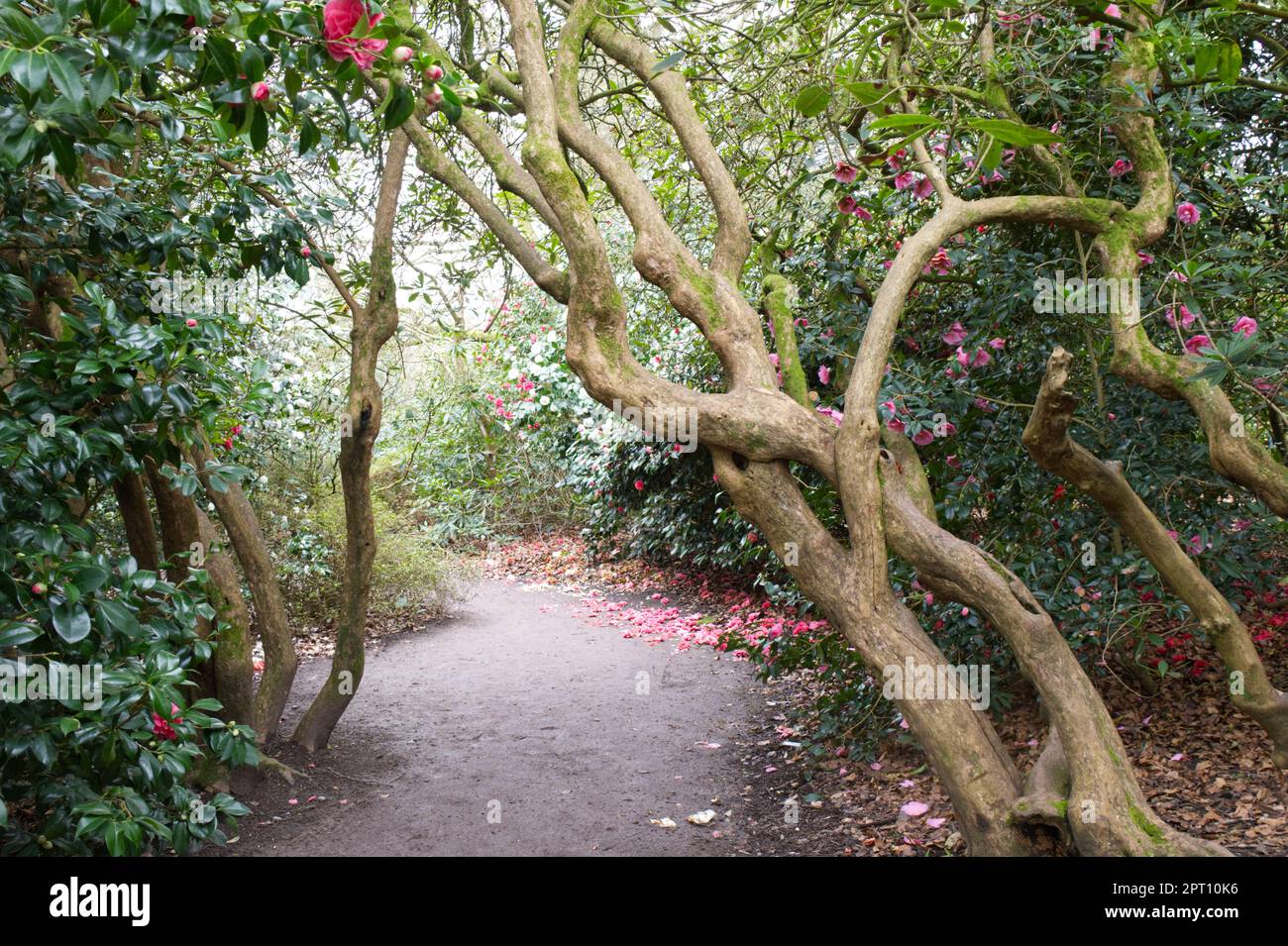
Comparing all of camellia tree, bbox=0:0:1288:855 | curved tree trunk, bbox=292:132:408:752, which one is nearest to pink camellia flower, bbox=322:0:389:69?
camellia tree, bbox=0:0:1288:855

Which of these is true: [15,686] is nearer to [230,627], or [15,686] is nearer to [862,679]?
[230,627]

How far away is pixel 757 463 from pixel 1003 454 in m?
1.48

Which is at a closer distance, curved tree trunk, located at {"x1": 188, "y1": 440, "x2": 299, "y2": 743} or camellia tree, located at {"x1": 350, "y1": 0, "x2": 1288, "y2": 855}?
camellia tree, located at {"x1": 350, "y1": 0, "x2": 1288, "y2": 855}

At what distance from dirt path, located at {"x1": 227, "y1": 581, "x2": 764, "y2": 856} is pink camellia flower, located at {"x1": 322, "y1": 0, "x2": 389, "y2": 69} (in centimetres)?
316

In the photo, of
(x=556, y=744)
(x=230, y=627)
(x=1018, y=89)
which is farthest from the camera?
(x=556, y=744)

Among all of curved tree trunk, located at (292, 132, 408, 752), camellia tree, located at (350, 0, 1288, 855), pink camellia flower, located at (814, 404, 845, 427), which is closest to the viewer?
camellia tree, located at (350, 0, 1288, 855)

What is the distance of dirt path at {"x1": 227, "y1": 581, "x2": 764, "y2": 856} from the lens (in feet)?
13.6

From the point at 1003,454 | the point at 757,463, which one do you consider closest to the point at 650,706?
the point at 1003,454

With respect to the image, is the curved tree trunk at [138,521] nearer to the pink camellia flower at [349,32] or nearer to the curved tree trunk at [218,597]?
the curved tree trunk at [218,597]

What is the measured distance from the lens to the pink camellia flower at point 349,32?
1.90 m

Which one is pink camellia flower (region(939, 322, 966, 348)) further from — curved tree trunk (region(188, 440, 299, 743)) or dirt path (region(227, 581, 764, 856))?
curved tree trunk (region(188, 440, 299, 743))

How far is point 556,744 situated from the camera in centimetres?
542

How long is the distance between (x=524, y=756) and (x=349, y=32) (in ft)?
13.6

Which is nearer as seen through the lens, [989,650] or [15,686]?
[15,686]
